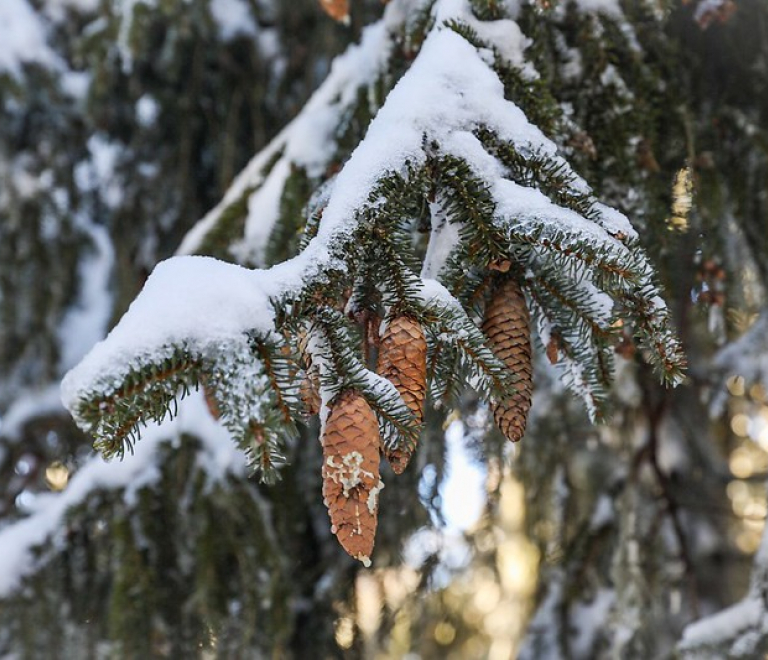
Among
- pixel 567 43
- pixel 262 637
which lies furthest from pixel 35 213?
pixel 567 43

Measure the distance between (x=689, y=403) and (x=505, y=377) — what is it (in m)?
2.24

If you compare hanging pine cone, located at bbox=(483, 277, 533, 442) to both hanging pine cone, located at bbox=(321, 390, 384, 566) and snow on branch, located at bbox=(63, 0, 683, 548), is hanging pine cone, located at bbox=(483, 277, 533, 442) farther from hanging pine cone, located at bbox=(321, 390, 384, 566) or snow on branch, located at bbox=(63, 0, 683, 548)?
hanging pine cone, located at bbox=(321, 390, 384, 566)

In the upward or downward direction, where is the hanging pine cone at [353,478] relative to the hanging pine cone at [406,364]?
downward

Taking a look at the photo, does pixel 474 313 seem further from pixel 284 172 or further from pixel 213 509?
pixel 213 509

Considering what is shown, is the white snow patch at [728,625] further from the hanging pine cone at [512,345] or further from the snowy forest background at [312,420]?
the hanging pine cone at [512,345]

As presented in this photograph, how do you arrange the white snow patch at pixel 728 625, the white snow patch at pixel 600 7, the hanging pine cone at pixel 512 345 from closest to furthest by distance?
the hanging pine cone at pixel 512 345 < the white snow patch at pixel 600 7 < the white snow patch at pixel 728 625

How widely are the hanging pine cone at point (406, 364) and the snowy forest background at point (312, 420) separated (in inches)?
8.6

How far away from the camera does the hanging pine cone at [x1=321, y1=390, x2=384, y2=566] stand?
742mm

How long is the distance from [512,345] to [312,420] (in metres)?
1.05

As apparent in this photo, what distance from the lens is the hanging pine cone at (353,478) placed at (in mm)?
742

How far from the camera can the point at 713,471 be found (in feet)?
9.07

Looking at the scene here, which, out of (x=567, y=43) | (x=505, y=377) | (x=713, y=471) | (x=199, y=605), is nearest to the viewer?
(x=505, y=377)

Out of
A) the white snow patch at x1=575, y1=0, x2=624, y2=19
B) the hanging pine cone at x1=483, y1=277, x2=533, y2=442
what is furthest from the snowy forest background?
the hanging pine cone at x1=483, y1=277, x2=533, y2=442

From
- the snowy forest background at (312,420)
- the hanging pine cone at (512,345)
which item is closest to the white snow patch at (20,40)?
the snowy forest background at (312,420)
